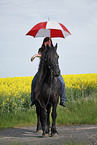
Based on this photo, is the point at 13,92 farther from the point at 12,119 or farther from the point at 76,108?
the point at 76,108

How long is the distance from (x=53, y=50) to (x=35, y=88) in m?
1.32

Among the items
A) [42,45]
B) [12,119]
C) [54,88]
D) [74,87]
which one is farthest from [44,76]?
[74,87]

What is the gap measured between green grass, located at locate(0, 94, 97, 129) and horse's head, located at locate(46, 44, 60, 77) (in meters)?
4.95

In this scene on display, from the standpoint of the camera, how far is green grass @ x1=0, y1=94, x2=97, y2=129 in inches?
456

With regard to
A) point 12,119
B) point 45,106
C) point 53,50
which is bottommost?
point 12,119

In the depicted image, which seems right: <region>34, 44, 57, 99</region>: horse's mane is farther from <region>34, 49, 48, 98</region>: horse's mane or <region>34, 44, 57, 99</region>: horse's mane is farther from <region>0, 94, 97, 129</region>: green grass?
<region>0, 94, 97, 129</region>: green grass

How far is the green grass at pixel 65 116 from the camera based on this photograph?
11.6m

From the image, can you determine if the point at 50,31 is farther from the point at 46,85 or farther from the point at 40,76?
the point at 46,85

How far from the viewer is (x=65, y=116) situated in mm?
11945

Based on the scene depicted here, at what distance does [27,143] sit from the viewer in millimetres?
6988

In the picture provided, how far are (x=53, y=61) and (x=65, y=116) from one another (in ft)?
18.1

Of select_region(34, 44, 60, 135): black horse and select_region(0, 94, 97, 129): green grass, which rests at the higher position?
select_region(34, 44, 60, 135): black horse

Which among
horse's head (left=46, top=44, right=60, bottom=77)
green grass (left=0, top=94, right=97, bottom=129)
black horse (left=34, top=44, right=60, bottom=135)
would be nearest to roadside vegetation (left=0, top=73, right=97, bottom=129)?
green grass (left=0, top=94, right=97, bottom=129)

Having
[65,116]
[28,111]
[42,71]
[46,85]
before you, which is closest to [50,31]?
[42,71]
